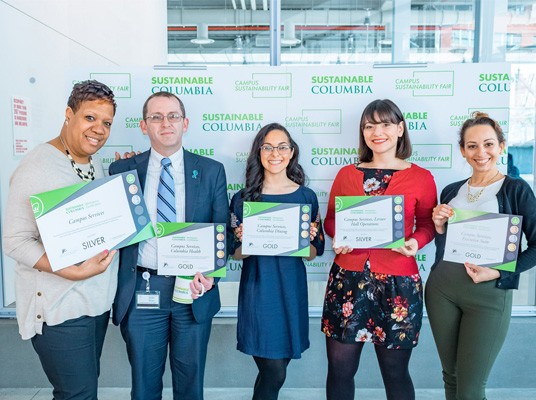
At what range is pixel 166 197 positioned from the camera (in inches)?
84.6

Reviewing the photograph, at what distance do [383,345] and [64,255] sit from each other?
1.49m

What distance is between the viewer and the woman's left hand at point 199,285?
2.08 metres

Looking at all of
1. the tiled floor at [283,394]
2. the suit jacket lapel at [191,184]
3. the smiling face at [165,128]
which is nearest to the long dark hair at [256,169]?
the suit jacket lapel at [191,184]

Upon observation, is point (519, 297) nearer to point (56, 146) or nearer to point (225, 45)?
point (225, 45)

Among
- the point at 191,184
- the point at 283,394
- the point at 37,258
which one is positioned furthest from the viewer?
the point at 283,394

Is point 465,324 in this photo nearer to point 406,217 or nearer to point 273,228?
point 406,217

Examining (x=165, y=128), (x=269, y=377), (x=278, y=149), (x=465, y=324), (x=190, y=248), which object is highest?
(x=165, y=128)

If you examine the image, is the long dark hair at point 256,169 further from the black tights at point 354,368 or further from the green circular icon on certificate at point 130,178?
the black tights at point 354,368

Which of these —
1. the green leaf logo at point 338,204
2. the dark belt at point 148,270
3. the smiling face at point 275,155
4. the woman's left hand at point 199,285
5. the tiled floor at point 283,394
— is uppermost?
the smiling face at point 275,155

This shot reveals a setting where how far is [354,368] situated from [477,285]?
0.73 metres

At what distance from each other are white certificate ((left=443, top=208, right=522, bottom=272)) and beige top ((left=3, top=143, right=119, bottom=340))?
1.60 metres

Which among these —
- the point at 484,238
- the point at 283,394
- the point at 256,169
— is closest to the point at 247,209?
the point at 256,169

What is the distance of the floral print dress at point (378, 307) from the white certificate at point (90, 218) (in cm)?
98

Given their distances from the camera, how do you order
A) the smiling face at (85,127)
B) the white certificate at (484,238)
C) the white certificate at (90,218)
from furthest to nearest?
the white certificate at (484,238) → the smiling face at (85,127) → the white certificate at (90,218)
